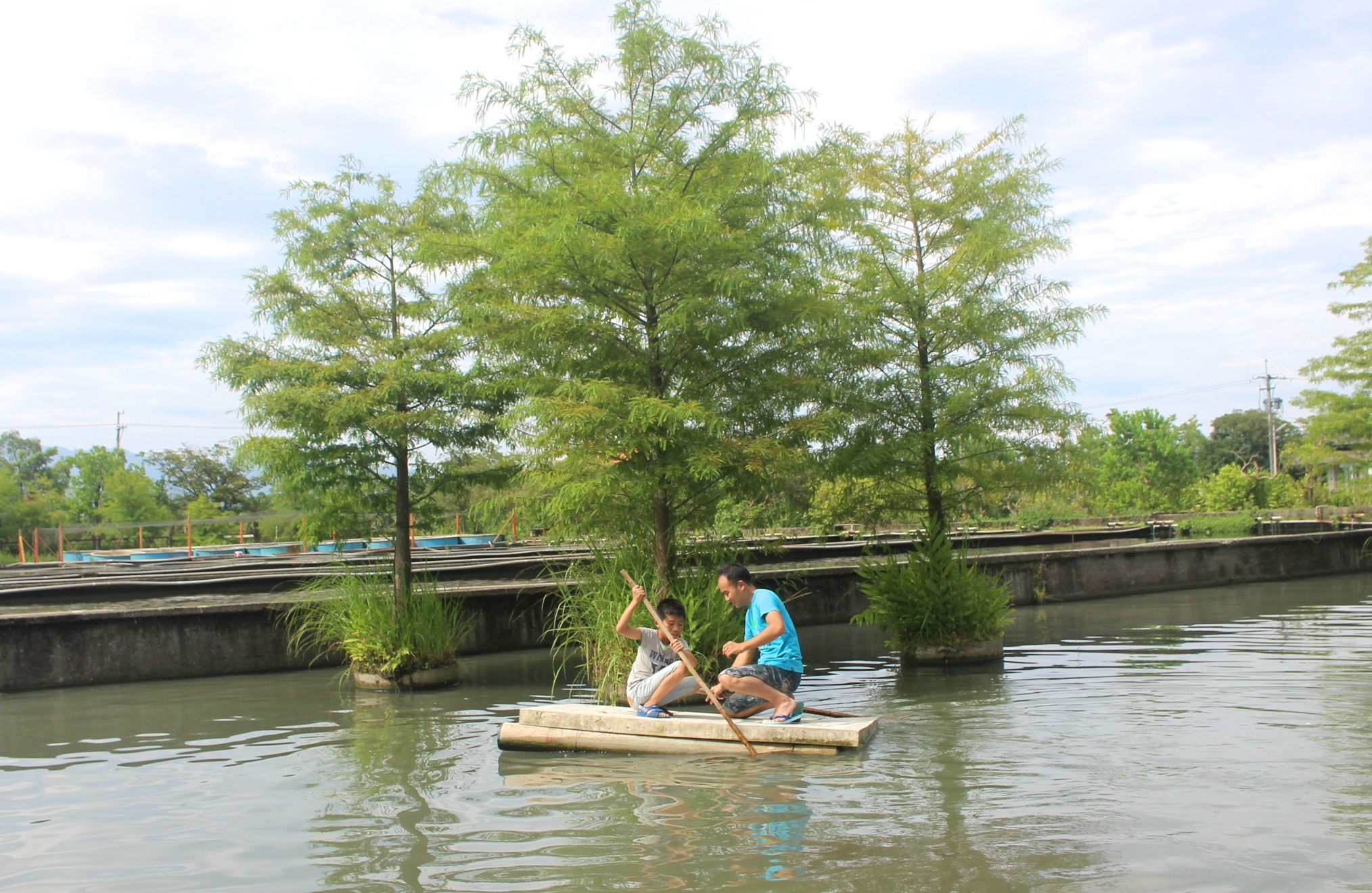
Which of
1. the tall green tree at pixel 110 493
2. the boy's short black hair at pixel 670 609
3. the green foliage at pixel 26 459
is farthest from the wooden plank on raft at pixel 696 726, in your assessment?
the green foliage at pixel 26 459

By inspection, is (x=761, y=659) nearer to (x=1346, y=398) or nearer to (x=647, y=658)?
(x=647, y=658)

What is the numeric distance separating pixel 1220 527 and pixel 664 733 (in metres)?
31.5

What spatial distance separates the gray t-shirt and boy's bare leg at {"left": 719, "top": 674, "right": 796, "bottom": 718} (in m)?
0.68

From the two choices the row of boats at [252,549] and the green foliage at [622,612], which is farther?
the row of boats at [252,549]

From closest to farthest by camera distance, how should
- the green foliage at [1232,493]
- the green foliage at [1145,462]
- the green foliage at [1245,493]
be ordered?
the green foliage at [1232,493]
the green foliage at [1245,493]
the green foliage at [1145,462]

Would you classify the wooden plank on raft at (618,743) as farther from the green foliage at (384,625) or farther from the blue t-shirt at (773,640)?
the green foliage at (384,625)

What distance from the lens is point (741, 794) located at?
7770 mm

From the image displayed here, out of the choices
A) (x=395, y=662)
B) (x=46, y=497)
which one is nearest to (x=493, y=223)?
(x=395, y=662)

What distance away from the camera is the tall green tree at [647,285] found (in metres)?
11.2

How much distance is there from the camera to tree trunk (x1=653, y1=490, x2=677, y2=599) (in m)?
12.0

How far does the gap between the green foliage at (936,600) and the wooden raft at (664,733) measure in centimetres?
413

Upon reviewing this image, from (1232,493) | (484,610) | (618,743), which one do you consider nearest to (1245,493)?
(1232,493)

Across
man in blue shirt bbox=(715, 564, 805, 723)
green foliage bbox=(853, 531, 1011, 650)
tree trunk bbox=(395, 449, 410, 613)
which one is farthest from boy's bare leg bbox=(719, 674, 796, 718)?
tree trunk bbox=(395, 449, 410, 613)

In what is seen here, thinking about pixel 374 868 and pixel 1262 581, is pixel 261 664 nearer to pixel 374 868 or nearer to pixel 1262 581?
pixel 374 868
